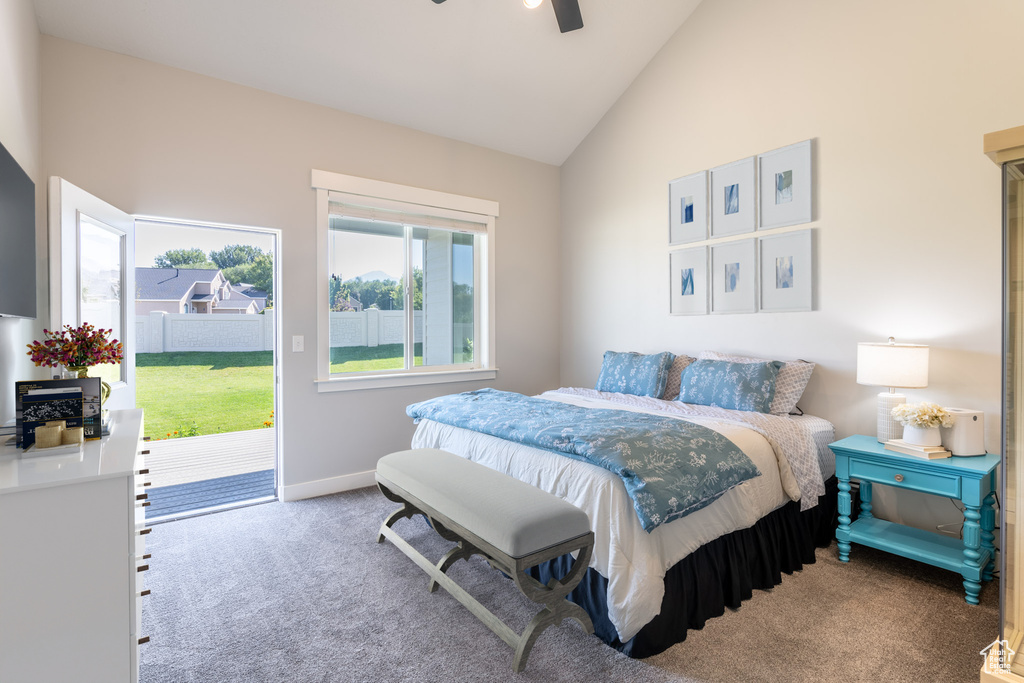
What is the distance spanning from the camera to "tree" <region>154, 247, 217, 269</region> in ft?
22.6

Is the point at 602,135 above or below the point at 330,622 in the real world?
above

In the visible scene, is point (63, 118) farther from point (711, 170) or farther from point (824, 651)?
point (824, 651)

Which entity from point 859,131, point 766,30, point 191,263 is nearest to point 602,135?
point 766,30

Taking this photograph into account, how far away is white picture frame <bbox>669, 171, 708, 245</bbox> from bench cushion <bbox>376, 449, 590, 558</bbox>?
2577mm

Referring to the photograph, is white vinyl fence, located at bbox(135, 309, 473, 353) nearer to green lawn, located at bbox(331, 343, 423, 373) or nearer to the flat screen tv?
green lawn, located at bbox(331, 343, 423, 373)

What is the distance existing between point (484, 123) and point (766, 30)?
2.14m

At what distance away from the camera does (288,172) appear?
3438mm

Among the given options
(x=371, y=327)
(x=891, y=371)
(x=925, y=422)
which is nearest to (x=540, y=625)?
(x=925, y=422)

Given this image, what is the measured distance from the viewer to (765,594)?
2211 mm

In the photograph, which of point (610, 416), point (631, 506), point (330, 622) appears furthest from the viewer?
point (610, 416)

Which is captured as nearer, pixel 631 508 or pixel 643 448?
pixel 631 508

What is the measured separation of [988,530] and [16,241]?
164 inches

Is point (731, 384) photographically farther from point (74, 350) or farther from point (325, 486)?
point (74, 350)

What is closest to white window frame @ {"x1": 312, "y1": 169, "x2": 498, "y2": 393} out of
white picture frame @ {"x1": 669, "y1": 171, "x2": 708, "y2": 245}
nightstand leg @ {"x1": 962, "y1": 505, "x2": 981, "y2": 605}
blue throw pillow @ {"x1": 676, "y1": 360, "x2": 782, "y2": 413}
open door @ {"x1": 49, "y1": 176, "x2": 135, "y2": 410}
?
open door @ {"x1": 49, "y1": 176, "x2": 135, "y2": 410}
